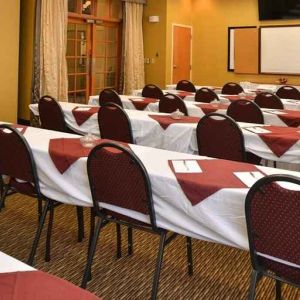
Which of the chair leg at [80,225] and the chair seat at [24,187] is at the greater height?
the chair seat at [24,187]

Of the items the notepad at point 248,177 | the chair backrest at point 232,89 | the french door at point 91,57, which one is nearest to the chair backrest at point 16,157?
the notepad at point 248,177

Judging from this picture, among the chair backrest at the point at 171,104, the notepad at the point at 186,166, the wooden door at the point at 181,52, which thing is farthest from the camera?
the wooden door at the point at 181,52

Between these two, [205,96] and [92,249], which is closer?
[92,249]

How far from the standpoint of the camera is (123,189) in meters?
2.22

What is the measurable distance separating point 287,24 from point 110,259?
813 centimetres

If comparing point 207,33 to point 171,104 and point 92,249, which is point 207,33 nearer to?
point 171,104

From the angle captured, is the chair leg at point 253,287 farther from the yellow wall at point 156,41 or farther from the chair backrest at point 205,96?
the yellow wall at point 156,41

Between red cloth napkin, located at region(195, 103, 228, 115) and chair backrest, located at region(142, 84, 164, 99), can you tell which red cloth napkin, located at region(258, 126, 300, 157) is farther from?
chair backrest, located at region(142, 84, 164, 99)

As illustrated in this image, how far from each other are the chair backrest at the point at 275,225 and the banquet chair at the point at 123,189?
21.4 inches

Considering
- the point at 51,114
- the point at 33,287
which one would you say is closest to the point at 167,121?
the point at 51,114

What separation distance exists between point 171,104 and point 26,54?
11.8 ft

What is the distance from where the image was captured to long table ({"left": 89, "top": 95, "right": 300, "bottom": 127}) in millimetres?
4621

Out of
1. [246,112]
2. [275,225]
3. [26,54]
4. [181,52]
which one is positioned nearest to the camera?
[275,225]

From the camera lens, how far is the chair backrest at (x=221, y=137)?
3.29 metres
